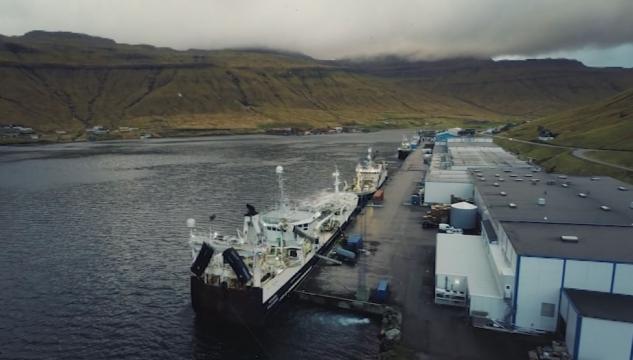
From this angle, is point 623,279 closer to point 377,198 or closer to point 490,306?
point 490,306

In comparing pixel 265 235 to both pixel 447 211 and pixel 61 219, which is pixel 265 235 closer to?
pixel 447 211

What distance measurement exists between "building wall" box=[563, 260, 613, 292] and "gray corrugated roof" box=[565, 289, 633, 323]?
457 mm

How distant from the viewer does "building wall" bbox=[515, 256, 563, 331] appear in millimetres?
30844

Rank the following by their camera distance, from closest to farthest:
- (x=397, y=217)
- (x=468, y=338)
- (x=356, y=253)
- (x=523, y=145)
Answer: (x=468, y=338)
(x=356, y=253)
(x=397, y=217)
(x=523, y=145)

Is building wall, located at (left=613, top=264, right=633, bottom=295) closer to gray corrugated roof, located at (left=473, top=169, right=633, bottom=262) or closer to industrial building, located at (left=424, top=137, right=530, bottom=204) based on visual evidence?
gray corrugated roof, located at (left=473, top=169, right=633, bottom=262)

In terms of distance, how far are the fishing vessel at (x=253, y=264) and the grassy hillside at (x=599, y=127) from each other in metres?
99.8

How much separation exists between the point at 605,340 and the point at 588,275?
5.49 m

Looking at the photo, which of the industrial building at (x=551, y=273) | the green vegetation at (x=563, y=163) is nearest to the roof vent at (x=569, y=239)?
the industrial building at (x=551, y=273)

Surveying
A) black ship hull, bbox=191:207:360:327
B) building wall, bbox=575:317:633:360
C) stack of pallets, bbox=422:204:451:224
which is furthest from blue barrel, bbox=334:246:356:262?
building wall, bbox=575:317:633:360

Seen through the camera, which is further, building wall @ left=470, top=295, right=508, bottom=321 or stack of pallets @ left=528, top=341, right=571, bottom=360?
building wall @ left=470, top=295, right=508, bottom=321

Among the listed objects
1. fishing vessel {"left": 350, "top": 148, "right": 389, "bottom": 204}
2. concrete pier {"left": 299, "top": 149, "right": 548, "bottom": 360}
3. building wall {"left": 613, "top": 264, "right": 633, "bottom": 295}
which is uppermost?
building wall {"left": 613, "top": 264, "right": 633, "bottom": 295}

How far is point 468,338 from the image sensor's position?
103 ft

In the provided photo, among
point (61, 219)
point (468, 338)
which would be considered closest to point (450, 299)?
point (468, 338)

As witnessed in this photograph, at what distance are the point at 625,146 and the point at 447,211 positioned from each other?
74646 millimetres
